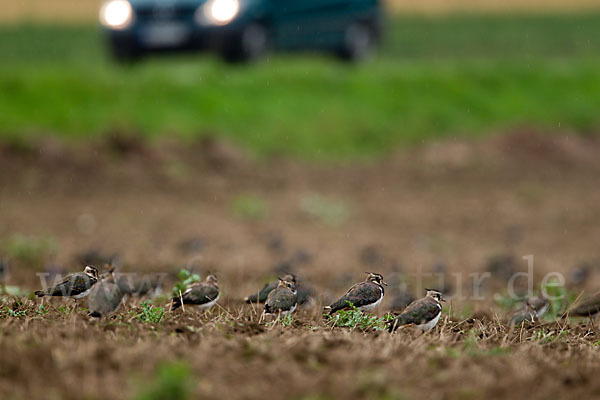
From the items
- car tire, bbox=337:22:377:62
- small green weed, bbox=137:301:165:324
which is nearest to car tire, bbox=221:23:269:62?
car tire, bbox=337:22:377:62

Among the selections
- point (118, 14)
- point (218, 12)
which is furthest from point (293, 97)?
point (118, 14)

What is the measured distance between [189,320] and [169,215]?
950cm

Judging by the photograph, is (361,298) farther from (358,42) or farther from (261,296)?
(358,42)

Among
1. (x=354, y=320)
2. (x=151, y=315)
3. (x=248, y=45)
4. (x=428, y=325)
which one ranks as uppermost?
(x=248, y=45)

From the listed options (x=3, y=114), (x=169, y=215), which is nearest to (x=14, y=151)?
(x=3, y=114)

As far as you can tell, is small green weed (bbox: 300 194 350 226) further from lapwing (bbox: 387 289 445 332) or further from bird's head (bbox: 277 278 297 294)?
lapwing (bbox: 387 289 445 332)

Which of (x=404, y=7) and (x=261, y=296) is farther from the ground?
(x=404, y=7)

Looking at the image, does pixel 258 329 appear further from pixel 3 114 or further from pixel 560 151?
pixel 560 151

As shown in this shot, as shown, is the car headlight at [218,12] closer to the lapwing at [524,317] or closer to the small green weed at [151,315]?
the lapwing at [524,317]

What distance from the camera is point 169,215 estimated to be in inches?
593

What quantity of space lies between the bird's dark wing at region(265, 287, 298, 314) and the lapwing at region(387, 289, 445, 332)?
680 mm

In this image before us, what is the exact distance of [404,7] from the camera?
134ft

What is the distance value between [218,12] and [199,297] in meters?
15.5

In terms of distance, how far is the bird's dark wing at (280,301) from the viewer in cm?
586
